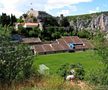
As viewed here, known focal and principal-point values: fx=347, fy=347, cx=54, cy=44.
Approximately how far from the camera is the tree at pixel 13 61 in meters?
8.64

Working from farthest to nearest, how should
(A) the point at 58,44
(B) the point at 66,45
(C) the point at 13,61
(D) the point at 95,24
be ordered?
(B) the point at 66,45, (A) the point at 58,44, (D) the point at 95,24, (C) the point at 13,61

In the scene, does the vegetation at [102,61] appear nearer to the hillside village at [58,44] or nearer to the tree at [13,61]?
the tree at [13,61]

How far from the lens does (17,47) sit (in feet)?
32.1

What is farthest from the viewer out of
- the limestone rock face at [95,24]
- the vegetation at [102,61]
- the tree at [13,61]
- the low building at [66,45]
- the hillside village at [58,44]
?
the low building at [66,45]

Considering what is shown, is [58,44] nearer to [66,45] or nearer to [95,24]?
[66,45]

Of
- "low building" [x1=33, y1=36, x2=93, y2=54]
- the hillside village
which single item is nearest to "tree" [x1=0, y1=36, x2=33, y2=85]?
the hillside village

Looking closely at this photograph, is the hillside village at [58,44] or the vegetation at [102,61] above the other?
the vegetation at [102,61]

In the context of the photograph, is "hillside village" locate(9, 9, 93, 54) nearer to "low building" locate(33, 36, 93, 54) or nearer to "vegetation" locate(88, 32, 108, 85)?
"low building" locate(33, 36, 93, 54)

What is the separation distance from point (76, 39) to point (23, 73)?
72707 mm

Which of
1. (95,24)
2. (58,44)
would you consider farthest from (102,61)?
(58,44)

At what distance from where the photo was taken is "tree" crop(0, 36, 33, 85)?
28.3ft

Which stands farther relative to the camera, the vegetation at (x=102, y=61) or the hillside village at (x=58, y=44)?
the hillside village at (x=58, y=44)

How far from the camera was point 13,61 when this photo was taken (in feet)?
29.2

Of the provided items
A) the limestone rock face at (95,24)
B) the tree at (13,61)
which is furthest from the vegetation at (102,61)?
the tree at (13,61)
